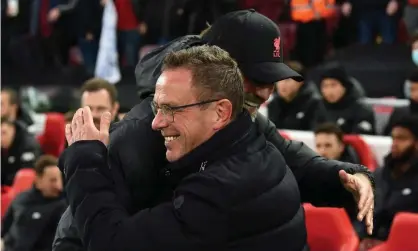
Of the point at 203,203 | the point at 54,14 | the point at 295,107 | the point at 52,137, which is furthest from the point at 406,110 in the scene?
the point at 54,14

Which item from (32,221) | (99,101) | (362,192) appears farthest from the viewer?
(32,221)

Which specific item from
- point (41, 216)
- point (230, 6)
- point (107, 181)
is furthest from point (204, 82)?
point (230, 6)

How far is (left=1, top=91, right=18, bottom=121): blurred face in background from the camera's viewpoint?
294 inches

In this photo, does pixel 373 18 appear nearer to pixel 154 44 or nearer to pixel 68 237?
pixel 154 44

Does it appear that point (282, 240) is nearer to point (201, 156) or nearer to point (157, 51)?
point (201, 156)

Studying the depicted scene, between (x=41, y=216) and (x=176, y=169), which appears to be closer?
(x=176, y=169)

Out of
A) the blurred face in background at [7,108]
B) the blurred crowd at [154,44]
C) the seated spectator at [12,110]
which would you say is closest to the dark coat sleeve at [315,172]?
the blurred crowd at [154,44]

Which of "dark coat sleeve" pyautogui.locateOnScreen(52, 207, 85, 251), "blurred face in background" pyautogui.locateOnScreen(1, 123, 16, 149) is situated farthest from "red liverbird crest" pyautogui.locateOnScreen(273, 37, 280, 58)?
"blurred face in background" pyautogui.locateOnScreen(1, 123, 16, 149)

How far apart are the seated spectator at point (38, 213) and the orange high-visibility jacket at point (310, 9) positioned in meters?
3.69

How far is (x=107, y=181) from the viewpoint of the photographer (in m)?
2.02

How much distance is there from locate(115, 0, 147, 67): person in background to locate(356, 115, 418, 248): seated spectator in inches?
173

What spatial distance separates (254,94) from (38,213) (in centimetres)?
332

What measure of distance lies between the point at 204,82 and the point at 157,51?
0.35m

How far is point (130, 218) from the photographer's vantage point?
1.97 meters
